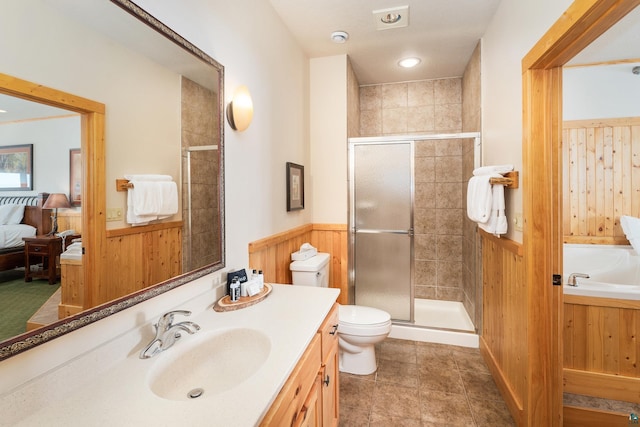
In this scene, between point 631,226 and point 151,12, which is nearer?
point 151,12

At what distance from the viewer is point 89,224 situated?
0.90m

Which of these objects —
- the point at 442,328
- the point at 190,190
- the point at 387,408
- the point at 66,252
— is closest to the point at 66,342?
the point at 66,252

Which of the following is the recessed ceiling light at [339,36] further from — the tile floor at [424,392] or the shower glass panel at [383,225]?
the tile floor at [424,392]

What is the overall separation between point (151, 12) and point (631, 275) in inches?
152

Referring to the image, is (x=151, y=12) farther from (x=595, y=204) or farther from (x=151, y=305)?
(x=595, y=204)

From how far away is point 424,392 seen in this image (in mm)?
2059

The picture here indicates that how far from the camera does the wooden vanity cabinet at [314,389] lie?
2.91 feet

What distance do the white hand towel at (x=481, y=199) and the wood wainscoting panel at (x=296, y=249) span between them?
1.18m

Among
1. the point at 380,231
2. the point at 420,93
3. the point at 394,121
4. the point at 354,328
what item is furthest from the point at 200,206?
the point at 420,93

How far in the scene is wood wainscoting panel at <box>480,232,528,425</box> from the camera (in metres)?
1.74

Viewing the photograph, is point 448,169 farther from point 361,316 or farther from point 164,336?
point 164,336

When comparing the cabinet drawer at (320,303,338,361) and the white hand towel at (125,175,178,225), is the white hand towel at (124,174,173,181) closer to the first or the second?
the white hand towel at (125,175,178,225)

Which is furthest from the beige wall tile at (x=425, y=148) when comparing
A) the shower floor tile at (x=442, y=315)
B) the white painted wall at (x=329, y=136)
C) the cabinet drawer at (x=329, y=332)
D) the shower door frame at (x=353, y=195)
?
the cabinet drawer at (x=329, y=332)

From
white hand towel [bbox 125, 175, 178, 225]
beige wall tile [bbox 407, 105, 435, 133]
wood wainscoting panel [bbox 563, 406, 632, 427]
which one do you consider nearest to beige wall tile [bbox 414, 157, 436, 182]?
beige wall tile [bbox 407, 105, 435, 133]
